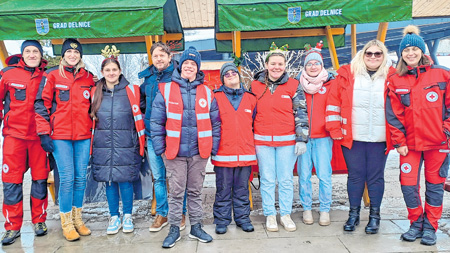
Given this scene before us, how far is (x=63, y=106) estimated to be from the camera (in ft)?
11.2

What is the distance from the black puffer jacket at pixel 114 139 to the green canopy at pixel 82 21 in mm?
746

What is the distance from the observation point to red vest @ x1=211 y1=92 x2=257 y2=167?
11.4 ft

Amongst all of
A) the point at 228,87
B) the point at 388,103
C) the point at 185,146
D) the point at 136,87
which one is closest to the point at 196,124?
the point at 185,146

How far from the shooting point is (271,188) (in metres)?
3.69

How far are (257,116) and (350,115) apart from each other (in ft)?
3.15

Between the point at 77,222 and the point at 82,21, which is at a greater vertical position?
the point at 82,21

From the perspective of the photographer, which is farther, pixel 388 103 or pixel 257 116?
pixel 257 116

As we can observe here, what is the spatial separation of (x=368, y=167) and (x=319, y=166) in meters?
0.51

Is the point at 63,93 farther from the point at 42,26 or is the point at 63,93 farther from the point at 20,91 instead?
the point at 42,26

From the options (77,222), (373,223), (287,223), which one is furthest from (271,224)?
(77,222)

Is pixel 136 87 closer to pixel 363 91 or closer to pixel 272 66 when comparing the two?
pixel 272 66

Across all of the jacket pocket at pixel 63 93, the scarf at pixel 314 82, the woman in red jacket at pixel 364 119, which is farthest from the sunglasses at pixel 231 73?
the jacket pocket at pixel 63 93

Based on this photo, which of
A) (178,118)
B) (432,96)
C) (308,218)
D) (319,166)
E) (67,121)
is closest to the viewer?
(432,96)

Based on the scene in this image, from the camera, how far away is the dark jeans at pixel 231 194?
3.59 meters
